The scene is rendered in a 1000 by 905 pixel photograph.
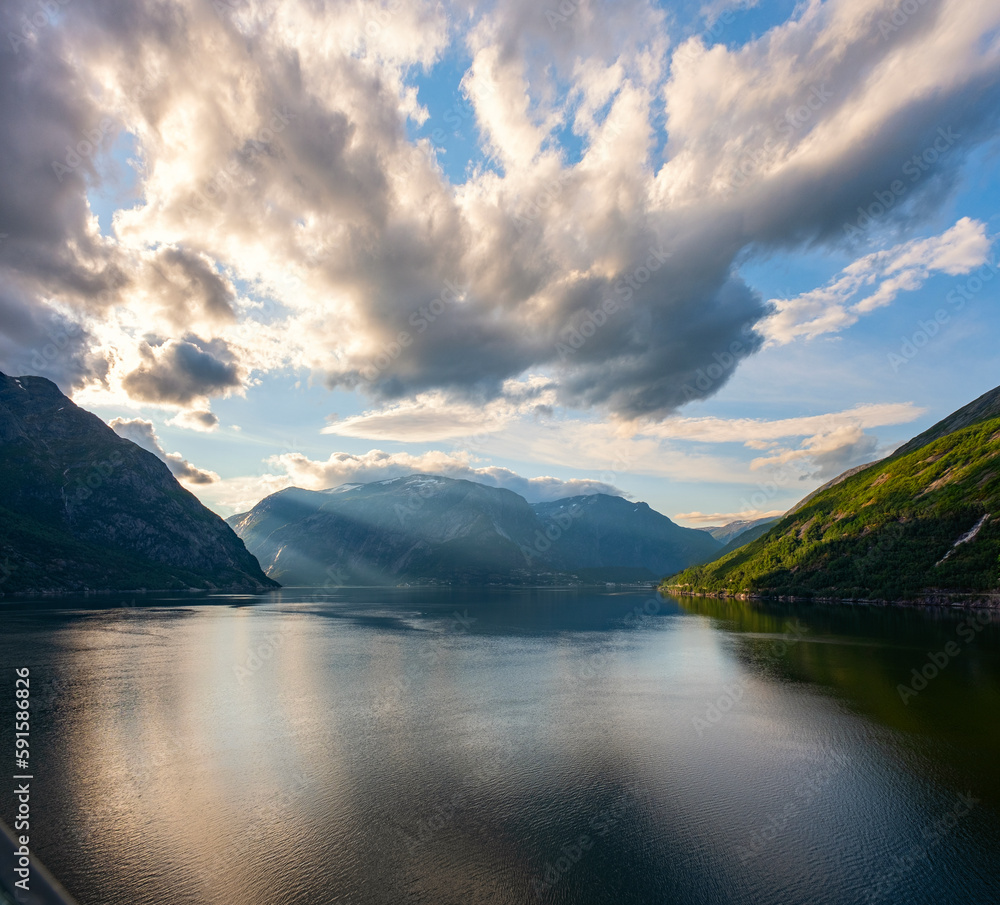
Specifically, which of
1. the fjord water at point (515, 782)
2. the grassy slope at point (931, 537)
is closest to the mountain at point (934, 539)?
the grassy slope at point (931, 537)

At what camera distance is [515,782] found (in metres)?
32.2

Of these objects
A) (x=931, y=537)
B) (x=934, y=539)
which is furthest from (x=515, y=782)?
(x=931, y=537)

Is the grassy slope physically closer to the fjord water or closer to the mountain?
the mountain

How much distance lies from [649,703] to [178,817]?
42.5 metres

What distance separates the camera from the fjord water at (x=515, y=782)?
876 inches

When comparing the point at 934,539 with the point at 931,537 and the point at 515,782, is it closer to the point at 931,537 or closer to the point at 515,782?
the point at 931,537

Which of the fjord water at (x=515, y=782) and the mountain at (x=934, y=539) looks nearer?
the fjord water at (x=515, y=782)

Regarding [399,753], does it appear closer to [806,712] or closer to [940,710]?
[806,712]

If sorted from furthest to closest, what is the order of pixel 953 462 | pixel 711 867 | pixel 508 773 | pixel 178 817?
1. pixel 953 462
2. pixel 508 773
3. pixel 178 817
4. pixel 711 867

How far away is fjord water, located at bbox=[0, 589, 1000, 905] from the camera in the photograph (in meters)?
22.2

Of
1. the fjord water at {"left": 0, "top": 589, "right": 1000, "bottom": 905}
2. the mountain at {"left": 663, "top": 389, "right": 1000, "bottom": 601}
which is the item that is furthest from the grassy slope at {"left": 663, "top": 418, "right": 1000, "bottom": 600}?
the fjord water at {"left": 0, "top": 589, "right": 1000, "bottom": 905}

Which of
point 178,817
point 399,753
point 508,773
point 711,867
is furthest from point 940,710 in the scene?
point 178,817

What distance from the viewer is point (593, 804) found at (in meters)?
29.2

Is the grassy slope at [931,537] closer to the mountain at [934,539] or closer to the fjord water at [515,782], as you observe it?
the mountain at [934,539]
